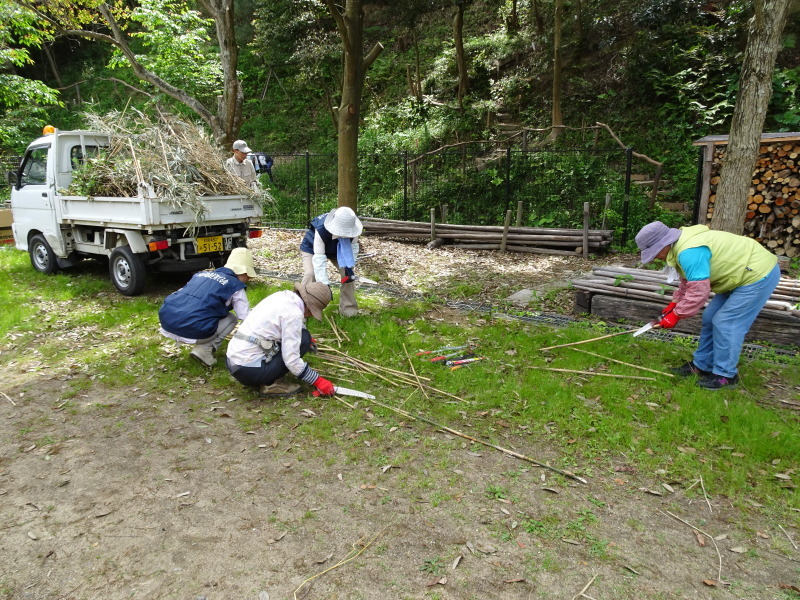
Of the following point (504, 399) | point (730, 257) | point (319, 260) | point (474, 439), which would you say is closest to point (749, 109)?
point (730, 257)

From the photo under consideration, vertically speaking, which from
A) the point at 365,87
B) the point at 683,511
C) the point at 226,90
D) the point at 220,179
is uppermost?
the point at 365,87

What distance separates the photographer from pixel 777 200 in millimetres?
9422

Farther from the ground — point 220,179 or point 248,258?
point 220,179

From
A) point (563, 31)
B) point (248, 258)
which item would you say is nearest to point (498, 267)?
point (248, 258)

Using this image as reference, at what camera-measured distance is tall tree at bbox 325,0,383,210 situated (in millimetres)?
9641

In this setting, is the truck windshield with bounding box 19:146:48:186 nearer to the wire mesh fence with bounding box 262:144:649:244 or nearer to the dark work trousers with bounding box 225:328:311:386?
the wire mesh fence with bounding box 262:144:649:244

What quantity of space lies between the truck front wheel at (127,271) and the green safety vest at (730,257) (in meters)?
6.70

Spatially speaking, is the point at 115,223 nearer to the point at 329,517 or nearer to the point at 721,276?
the point at 329,517

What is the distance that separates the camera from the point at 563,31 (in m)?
17.6

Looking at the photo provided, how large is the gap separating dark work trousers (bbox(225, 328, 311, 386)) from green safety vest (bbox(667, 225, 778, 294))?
130 inches

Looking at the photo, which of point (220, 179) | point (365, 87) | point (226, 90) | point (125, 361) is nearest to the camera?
point (125, 361)

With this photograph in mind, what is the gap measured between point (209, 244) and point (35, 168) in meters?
3.46

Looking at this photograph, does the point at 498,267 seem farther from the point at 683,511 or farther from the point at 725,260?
the point at 683,511

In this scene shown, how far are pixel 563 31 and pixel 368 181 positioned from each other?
8.30 m
